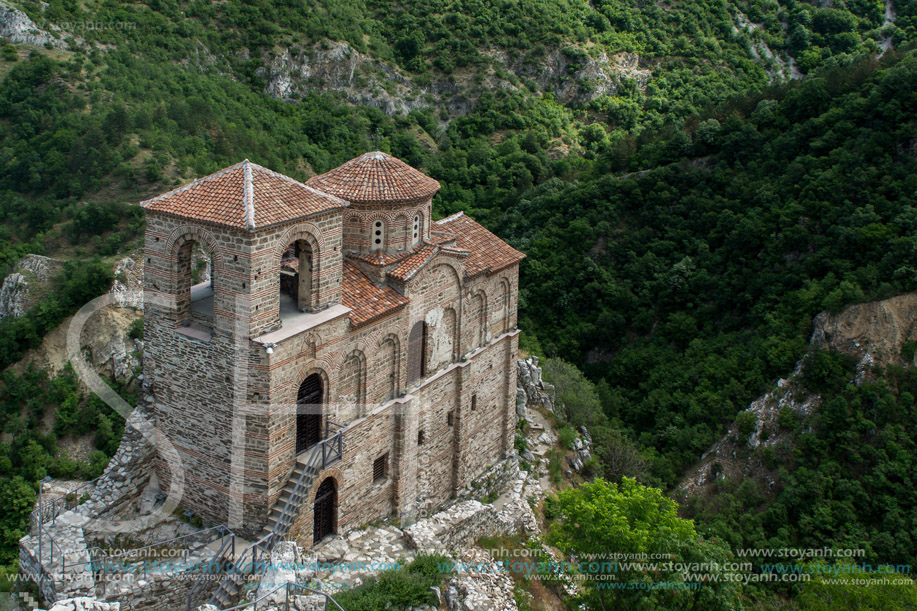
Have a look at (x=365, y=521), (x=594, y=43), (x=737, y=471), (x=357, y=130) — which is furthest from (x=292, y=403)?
(x=594, y=43)

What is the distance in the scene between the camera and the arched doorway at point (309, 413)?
21391 millimetres

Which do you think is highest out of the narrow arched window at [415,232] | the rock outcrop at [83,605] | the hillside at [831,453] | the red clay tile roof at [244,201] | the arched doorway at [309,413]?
the red clay tile roof at [244,201]

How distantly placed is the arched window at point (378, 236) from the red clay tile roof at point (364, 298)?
3.25 ft

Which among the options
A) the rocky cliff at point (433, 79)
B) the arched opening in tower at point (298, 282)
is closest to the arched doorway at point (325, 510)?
the arched opening in tower at point (298, 282)

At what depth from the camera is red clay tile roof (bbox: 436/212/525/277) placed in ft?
92.5

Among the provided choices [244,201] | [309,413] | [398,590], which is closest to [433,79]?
[244,201]

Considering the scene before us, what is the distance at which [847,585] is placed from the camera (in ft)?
80.1

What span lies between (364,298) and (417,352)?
3.52 m

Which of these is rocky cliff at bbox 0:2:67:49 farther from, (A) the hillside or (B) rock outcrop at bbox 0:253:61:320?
(A) the hillside

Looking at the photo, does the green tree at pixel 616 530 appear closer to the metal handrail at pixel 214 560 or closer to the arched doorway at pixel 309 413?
the arched doorway at pixel 309 413

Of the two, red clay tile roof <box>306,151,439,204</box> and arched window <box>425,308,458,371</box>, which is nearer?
red clay tile roof <box>306,151,439,204</box>

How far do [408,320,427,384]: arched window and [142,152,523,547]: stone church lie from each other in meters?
0.04

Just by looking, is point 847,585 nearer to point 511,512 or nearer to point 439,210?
point 511,512

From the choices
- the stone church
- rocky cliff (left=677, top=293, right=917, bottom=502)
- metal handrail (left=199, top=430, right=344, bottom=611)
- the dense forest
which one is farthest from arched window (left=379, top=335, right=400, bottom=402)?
rocky cliff (left=677, top=293, right=917, bottom=502)
